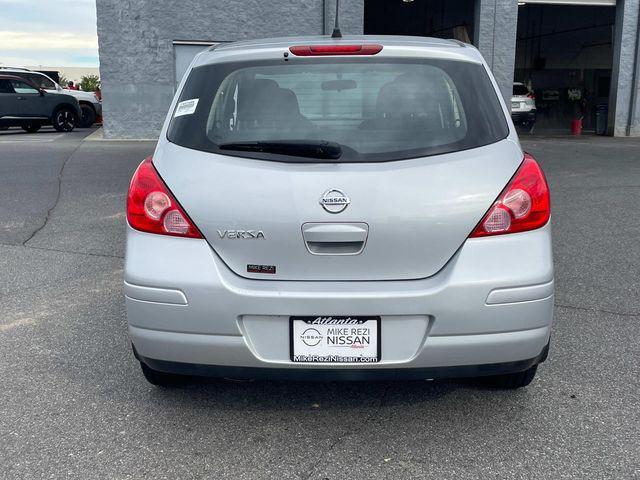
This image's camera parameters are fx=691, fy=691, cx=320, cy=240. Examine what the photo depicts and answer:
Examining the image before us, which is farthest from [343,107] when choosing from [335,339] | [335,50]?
[335,339]

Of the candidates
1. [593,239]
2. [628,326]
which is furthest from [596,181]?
[628,326]

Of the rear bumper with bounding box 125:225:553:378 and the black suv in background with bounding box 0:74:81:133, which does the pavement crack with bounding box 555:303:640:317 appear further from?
the black suv in background with bounding box 0:74:81:133

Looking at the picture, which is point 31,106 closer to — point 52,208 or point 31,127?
point 31,127

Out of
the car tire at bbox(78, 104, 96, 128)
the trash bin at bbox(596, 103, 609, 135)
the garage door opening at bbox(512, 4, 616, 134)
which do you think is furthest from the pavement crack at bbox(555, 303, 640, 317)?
the garage door opening at bbox(512, 4, 616, 134)

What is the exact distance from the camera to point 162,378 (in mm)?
3312

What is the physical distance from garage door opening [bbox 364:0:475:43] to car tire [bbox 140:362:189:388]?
27284 mm

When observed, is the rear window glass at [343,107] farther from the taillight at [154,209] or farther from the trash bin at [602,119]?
the trash bin at [602,119]

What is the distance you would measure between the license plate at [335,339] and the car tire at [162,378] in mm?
882

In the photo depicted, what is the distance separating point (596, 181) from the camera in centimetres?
1100

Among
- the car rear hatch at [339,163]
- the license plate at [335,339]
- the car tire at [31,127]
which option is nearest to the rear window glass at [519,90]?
the car tire at [31,127]

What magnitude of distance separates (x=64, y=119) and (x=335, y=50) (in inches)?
820

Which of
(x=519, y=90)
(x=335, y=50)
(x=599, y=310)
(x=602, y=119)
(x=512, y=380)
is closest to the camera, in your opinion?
(x=335, y=50)

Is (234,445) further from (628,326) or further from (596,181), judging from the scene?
(596,181)

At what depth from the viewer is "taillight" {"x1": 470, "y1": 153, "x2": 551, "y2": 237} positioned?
2715 mm
